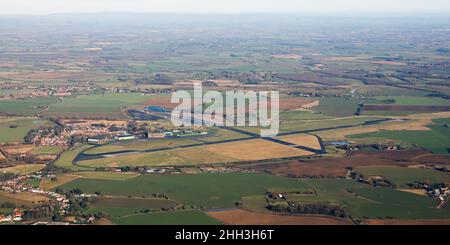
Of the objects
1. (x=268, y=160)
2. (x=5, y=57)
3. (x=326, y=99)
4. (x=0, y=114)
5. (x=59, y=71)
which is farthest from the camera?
(x=5, y=57)

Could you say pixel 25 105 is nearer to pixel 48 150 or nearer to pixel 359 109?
pixel 48 150

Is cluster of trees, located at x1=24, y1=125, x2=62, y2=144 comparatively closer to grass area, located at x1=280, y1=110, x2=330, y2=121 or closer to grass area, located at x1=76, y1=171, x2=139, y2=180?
grass area, located at x1=76, y1=171, x2=139, y2=180

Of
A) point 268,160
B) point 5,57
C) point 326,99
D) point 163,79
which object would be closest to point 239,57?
point 163,79

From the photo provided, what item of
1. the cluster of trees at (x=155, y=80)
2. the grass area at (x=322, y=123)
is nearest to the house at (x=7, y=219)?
the grass area at (x=322, y=123)

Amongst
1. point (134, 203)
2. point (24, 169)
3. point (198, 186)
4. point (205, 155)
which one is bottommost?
point (205, 155)

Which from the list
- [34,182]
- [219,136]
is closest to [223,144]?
[219,136]

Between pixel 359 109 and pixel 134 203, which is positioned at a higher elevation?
pixel 134 203

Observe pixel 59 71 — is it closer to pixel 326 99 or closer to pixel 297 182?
pixel 326 99
